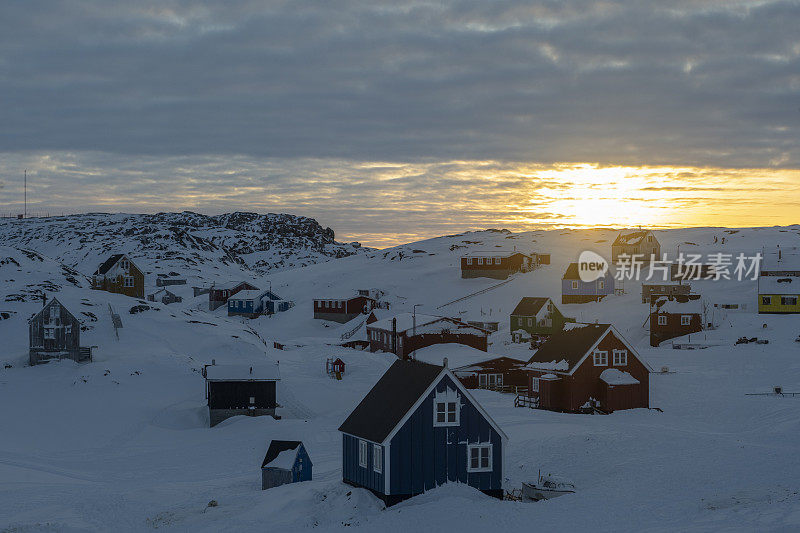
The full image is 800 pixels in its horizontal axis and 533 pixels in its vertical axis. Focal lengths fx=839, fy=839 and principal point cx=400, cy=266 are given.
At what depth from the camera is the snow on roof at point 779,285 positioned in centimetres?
8225

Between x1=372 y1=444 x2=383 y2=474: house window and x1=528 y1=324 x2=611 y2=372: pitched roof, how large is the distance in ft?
78.4

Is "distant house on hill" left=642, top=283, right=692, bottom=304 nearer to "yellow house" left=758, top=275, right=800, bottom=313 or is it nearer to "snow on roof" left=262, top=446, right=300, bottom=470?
"yellow house" left=758, top=275, right=800, bottom=313

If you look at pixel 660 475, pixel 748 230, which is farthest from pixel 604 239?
pixel 660 475

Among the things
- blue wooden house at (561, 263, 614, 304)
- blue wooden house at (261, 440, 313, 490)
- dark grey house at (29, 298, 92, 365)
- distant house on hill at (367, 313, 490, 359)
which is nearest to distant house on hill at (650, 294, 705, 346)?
distant house on hill at (367, 313, 490, 359)

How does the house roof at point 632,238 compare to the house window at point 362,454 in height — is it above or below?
above

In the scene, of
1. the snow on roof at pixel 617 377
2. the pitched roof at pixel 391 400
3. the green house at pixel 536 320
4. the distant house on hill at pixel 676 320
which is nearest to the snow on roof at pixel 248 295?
the green house at pixel 536 320

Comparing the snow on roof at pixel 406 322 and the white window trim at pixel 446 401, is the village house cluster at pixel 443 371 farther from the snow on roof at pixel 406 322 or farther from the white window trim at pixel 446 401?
the snow on roof at pixel 406 322

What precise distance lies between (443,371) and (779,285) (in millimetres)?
64231

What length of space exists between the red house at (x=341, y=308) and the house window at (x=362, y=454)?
84375 millimetres

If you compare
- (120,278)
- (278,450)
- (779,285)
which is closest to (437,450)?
(278,450)

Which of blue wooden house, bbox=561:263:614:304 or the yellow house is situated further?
blue wooden house, bbox=561:263:614:304

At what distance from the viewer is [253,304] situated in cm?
12038

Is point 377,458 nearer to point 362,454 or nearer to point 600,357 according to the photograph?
point 362,454

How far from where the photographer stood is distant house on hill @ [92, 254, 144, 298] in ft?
315
